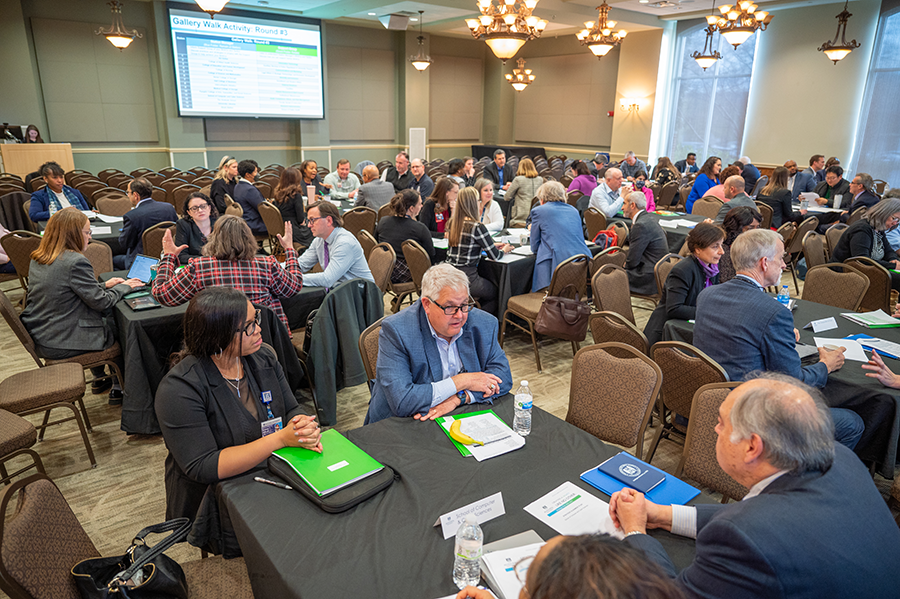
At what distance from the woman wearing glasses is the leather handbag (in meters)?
2.47

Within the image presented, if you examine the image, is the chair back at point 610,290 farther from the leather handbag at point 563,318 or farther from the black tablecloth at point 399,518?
the black tablecloth at point 399,518

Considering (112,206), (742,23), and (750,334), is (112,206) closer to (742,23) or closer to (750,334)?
(750,334)

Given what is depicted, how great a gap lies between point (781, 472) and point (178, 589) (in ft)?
5.52

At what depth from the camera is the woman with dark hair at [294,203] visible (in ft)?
21.6

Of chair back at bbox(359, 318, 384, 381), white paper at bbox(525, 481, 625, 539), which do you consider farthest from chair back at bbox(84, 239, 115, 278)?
white paper at bbox(525, 481, 625, 539)

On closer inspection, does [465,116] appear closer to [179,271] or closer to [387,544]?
[179,271]

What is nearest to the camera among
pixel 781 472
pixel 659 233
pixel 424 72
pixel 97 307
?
pixel 781 472

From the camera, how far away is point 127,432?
344 cm

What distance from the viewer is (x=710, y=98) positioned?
1460 cm

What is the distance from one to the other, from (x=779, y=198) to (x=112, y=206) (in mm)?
8590

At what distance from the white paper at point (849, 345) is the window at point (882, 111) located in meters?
11.5

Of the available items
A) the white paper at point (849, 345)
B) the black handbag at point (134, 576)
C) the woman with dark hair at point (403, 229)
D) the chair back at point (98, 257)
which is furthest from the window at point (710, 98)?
the black handbag at point (134, 576)

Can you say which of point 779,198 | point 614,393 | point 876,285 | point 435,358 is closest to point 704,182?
point 779,198

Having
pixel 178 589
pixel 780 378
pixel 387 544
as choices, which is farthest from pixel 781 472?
pixel 178 589
